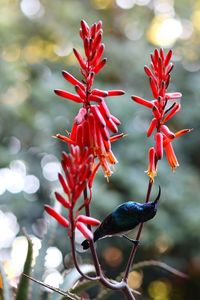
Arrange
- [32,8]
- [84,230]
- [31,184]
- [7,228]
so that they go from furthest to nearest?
[32,8], [31,184], [7,228], [84,230]

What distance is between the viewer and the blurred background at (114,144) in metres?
2.50

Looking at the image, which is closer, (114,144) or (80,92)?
(80,92)

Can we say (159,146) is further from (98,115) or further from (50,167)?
(50,167)

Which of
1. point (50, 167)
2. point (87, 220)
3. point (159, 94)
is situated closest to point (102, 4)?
point (50, 167)

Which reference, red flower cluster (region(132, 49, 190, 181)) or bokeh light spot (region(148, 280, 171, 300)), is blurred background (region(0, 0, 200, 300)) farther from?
red flower cluster (region(132, 49, 190, 181))

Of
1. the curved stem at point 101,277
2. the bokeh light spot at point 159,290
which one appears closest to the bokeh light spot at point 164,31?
the bokeh light spot at point 159,290

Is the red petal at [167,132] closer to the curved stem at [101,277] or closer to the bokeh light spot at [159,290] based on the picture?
the curved stem at [101,277]

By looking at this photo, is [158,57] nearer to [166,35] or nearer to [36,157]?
[36,157]

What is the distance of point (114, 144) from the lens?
9.02 ft

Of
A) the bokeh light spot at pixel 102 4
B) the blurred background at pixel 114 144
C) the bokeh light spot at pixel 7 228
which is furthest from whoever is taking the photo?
the bokeh light spot at pixel 102 4

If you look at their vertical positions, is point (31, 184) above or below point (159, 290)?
above

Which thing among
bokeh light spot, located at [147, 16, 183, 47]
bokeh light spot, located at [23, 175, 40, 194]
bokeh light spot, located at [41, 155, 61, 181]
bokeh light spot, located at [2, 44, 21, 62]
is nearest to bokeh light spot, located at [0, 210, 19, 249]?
bokeh light spot, located at [23, 175, 40, 194]

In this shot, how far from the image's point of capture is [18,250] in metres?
2.41

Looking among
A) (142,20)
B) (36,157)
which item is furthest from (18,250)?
(142,20)
